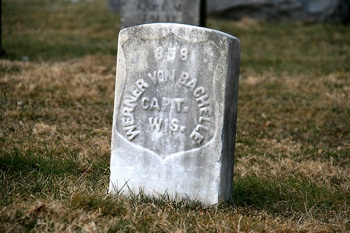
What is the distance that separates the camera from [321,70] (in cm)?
960

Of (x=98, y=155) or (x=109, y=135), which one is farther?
(x=109, y=135)

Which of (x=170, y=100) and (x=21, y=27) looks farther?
(x=21, y=27)

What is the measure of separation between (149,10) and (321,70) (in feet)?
10.2

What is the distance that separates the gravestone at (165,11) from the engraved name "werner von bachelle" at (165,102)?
225 inches

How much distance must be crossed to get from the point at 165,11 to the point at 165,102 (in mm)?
6063

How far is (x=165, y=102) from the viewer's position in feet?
12.7

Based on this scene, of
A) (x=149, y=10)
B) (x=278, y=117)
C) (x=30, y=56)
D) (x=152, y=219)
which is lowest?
(x=152, y=219)

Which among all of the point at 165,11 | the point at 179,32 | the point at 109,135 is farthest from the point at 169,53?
the point at 165,11

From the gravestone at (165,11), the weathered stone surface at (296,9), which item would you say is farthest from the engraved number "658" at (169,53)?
the weathered stone surface at (296,9)

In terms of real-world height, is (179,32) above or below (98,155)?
above

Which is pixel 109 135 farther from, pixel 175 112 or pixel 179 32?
pixel 179 32

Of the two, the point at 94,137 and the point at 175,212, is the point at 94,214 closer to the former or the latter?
the point at 175,212

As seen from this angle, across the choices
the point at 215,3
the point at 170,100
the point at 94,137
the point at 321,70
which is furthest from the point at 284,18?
the point at 170,100

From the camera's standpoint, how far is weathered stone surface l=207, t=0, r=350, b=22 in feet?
43.2
